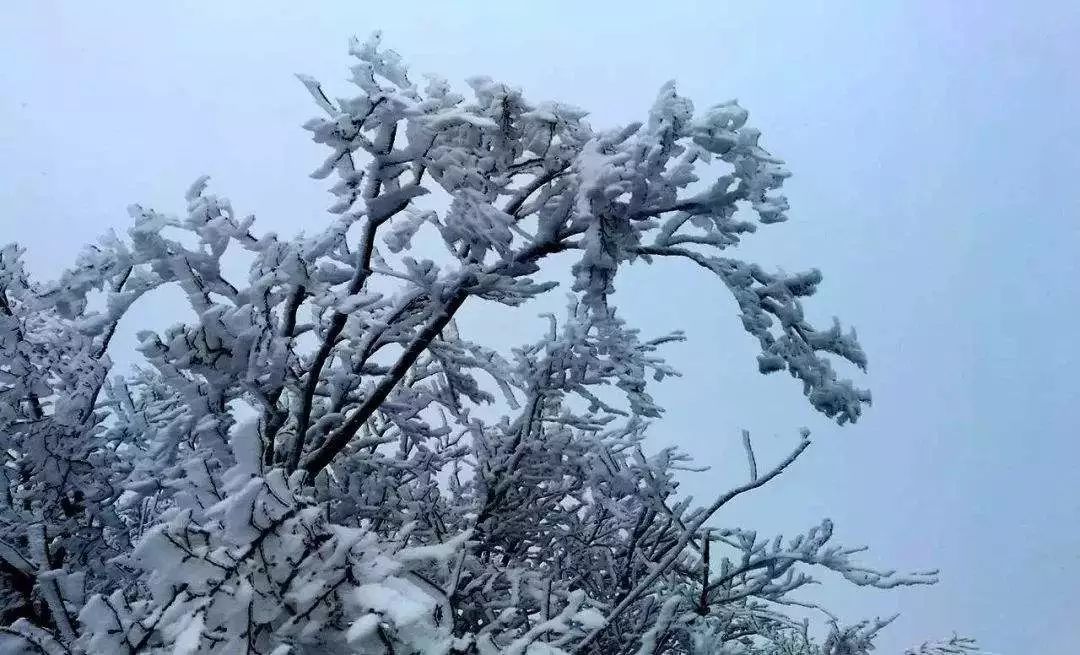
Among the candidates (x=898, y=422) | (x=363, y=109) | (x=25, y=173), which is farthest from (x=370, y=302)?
(x=898, y=422)

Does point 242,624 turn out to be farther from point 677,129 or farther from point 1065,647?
point 1065,647

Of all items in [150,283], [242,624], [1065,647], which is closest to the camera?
[242,624]

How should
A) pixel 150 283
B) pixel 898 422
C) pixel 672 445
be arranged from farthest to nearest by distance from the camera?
pixel 898 422 → pixel 672 445 → pixel 150 283

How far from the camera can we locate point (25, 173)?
9362 centimetres

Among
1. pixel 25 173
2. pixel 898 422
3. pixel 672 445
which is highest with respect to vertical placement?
pixel 898 422

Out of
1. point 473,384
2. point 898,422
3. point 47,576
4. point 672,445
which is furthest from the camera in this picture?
point 898,422

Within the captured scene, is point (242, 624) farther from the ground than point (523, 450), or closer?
closer

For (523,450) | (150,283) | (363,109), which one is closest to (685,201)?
(363,109)

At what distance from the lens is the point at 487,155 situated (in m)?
2.78

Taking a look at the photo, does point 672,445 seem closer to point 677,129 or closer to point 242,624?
point 677,129

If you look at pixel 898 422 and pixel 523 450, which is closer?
pixel 523 450

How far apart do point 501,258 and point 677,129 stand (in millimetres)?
838

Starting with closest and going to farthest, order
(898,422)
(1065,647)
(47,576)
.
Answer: (47,576), (1065,647), (898,422)

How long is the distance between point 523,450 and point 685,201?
284 centimetres
